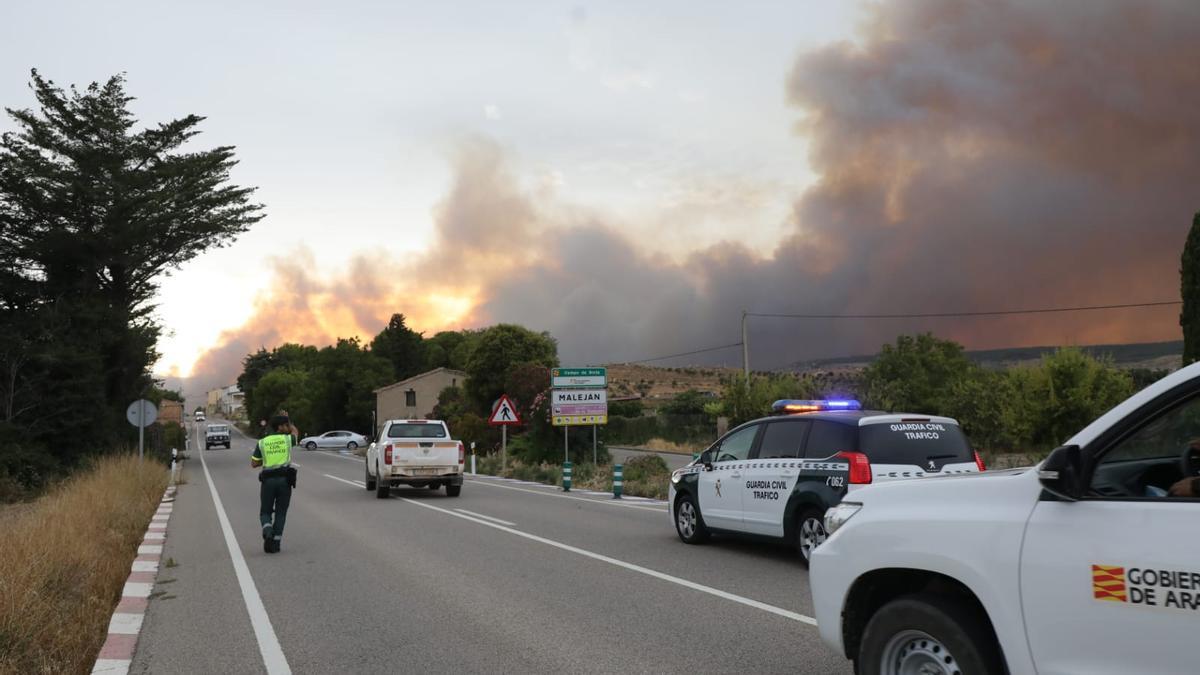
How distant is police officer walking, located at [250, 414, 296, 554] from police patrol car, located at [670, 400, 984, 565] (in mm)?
5460

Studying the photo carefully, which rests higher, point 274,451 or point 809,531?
point 274,451

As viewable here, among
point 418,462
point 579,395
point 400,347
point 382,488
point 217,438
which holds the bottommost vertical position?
point 382,488

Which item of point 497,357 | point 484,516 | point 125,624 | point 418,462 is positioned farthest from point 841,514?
point 497,357

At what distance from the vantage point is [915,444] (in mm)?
9133

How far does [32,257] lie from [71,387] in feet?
21.7

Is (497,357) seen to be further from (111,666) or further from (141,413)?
(111,666)

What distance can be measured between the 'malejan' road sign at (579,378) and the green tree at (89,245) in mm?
17621

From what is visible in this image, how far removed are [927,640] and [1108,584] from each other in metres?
0.89

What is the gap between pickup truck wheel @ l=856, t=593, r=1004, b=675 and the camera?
370cm

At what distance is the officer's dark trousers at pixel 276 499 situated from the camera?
12.0m

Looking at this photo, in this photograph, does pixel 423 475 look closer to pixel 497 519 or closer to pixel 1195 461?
pixel 497 519

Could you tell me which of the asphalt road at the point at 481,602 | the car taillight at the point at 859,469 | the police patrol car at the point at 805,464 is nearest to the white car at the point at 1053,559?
the asphalt road at the point at 481,602

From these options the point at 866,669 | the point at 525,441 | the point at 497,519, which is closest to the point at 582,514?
the point at 497,519

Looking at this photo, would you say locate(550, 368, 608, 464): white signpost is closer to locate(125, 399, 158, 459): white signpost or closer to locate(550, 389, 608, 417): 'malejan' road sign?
locate(550, 389, 608, 417): 'malejan' road sign
